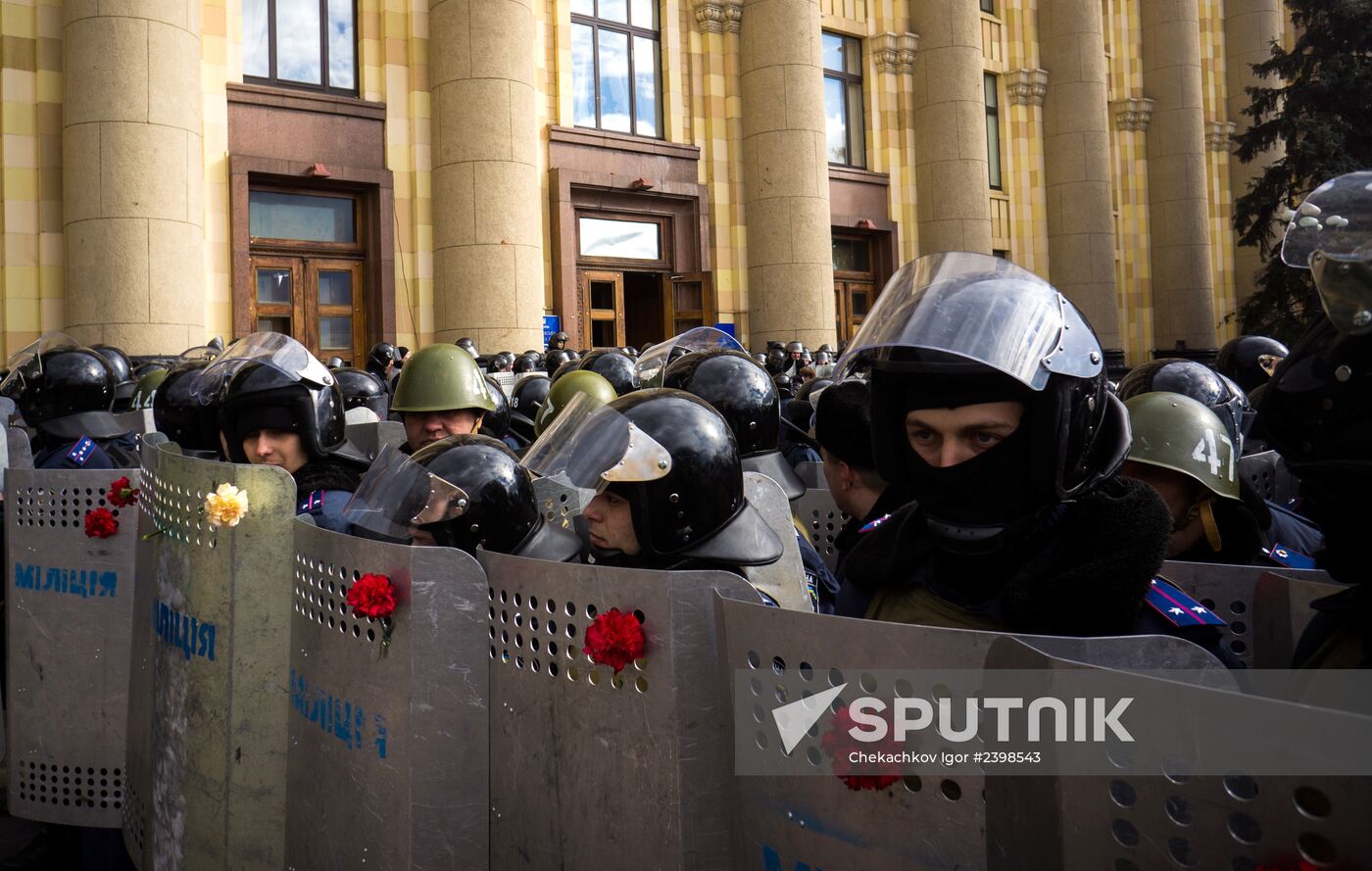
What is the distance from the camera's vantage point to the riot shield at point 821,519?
4320 millimetres

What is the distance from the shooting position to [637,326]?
61.1ft

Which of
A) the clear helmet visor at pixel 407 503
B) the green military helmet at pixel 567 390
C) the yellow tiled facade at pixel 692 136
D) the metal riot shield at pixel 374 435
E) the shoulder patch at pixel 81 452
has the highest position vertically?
the yellow tiled facade at pixel 692 136

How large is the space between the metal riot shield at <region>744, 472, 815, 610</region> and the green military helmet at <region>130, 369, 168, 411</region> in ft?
16.9

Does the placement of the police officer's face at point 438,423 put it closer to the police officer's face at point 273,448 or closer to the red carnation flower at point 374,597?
the police officer's face at point 273,448

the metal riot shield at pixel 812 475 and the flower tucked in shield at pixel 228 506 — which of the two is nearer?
the flower tucked in shield at pixel 228 506

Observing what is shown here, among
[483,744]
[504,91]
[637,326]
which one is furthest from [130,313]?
[483,744]

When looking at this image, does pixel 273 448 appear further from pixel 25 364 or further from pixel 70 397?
pixel 25 364

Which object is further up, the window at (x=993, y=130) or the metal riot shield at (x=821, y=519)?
the window at (x=993, y=130)

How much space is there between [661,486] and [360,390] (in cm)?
501

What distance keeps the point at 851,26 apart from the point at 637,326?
24.9ft

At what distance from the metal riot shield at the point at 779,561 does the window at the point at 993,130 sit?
22472mm

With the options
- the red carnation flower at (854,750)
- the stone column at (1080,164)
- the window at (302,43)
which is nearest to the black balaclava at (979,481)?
the red carnation flower at (854,750)

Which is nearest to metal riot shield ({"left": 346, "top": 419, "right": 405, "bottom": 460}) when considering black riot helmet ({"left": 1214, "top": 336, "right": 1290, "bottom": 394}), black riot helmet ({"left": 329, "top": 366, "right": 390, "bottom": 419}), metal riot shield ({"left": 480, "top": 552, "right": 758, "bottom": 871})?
black riot helmet ({"left": 329, "top": 366, "right": 390, "bottom": 419})

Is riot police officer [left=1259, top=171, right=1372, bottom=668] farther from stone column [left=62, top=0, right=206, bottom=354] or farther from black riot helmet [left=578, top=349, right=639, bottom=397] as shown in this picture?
stone column [left=62, top=0, right=206, bottom=354]
